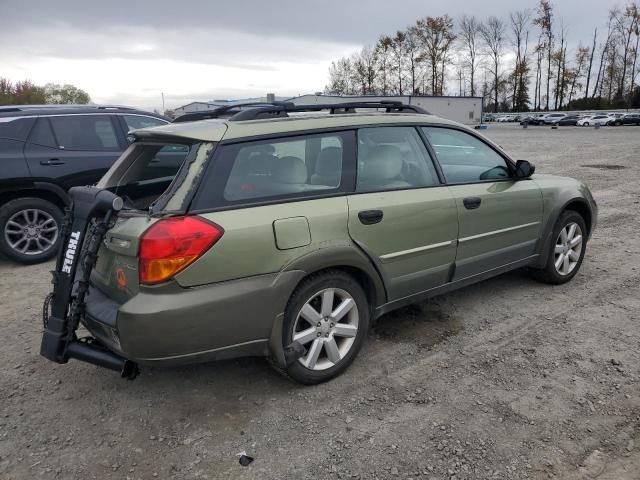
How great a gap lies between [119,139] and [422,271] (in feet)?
15.7

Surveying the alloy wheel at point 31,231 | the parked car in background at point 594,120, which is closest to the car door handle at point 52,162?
the alloy wheel at point 31,231

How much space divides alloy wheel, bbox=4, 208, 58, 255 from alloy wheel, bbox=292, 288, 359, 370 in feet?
14.3

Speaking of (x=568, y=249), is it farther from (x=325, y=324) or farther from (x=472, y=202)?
(x=325, y=324)

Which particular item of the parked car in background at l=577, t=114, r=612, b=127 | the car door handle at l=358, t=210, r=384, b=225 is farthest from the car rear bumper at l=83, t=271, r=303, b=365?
the parked car in background at l=577, t=114, r=612, b=127

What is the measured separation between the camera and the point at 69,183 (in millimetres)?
6113

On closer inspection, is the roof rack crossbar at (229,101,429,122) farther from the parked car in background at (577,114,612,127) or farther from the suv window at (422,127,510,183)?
the parked car in background at (577,114,612,127)

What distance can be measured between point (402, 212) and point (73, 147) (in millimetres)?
4703

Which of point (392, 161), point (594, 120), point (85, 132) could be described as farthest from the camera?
point (594, 120)

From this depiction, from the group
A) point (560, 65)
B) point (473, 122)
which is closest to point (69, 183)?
point (473, 122)

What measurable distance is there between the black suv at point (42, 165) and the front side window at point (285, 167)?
3729mm

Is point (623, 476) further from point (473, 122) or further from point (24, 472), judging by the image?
point (473, 122)

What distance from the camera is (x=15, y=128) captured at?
19.3ft

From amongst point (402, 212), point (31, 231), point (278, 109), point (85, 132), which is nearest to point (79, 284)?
point (278, 109)

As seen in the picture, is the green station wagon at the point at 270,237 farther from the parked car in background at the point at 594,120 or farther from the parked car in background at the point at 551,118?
the parked car in background at the point at 551,118
